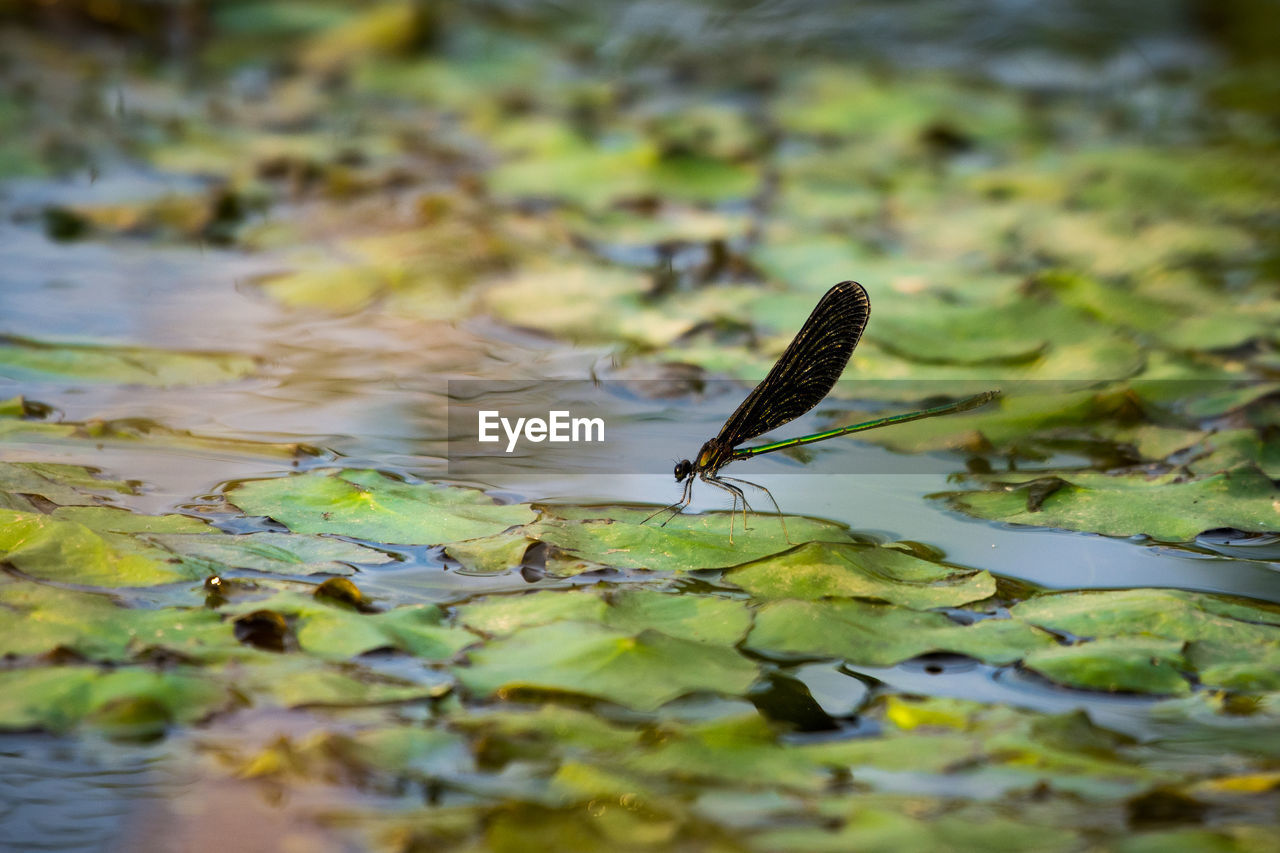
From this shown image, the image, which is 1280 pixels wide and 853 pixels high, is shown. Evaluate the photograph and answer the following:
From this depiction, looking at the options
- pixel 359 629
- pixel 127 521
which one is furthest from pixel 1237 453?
pixel 127 521

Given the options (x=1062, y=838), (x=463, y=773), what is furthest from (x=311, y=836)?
(x=1062, y=838)

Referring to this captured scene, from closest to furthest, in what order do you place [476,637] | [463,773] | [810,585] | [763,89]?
[463,773] < [476,637] < [810,585] < [763,89]

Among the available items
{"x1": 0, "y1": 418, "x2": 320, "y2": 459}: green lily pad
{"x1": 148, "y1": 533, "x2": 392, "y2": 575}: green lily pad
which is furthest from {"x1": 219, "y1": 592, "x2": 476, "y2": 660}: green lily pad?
{"x1": 0, "y1": 418, "x2": 320, "y2": 459}: green lily pad

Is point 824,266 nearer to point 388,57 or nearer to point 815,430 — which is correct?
point 815,430

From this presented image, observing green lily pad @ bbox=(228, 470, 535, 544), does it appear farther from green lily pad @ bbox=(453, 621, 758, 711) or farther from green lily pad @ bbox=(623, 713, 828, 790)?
green lily pad @ bbox=(623, 713, 828, 790)

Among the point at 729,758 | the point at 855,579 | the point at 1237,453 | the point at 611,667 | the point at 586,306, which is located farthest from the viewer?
the point at 586,306

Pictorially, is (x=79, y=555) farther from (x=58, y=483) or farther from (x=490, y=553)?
(x=490, y=553)
